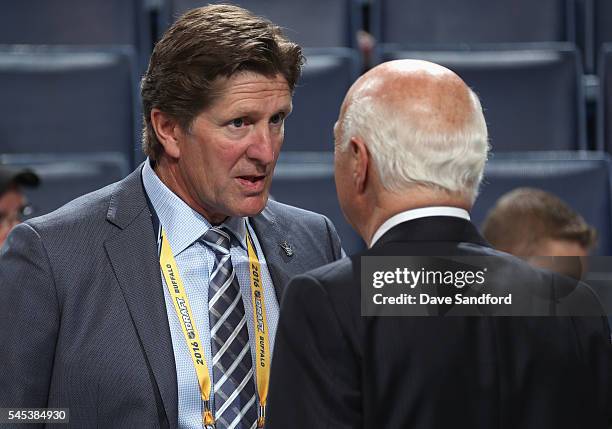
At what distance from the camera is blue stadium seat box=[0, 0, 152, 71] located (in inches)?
123

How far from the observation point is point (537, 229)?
2.24 metres

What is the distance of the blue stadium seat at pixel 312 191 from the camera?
8.11 ft

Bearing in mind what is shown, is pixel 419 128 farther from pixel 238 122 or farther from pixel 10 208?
pixel 10 208

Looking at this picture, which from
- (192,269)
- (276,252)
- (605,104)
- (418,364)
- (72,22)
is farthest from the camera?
(72,22)

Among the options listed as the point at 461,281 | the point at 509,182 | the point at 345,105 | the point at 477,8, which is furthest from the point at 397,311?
the point at 477,8

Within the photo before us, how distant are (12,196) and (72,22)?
930 mm

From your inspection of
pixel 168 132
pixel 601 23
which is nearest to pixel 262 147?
pixel 168 132

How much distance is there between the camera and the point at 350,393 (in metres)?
1.00

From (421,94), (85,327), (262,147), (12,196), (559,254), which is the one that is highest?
(421,94)

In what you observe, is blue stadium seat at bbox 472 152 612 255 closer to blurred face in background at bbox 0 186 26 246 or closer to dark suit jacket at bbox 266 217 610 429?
blurred face in background at bbox 0 186 26 246

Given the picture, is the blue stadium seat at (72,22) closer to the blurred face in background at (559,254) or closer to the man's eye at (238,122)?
the blurred face in background at (559,254)

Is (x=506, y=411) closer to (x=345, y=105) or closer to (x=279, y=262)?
(x=345, y=105)

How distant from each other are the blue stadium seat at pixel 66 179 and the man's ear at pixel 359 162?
1.53 meters

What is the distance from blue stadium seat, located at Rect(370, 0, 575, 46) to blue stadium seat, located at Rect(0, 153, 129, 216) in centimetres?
114
